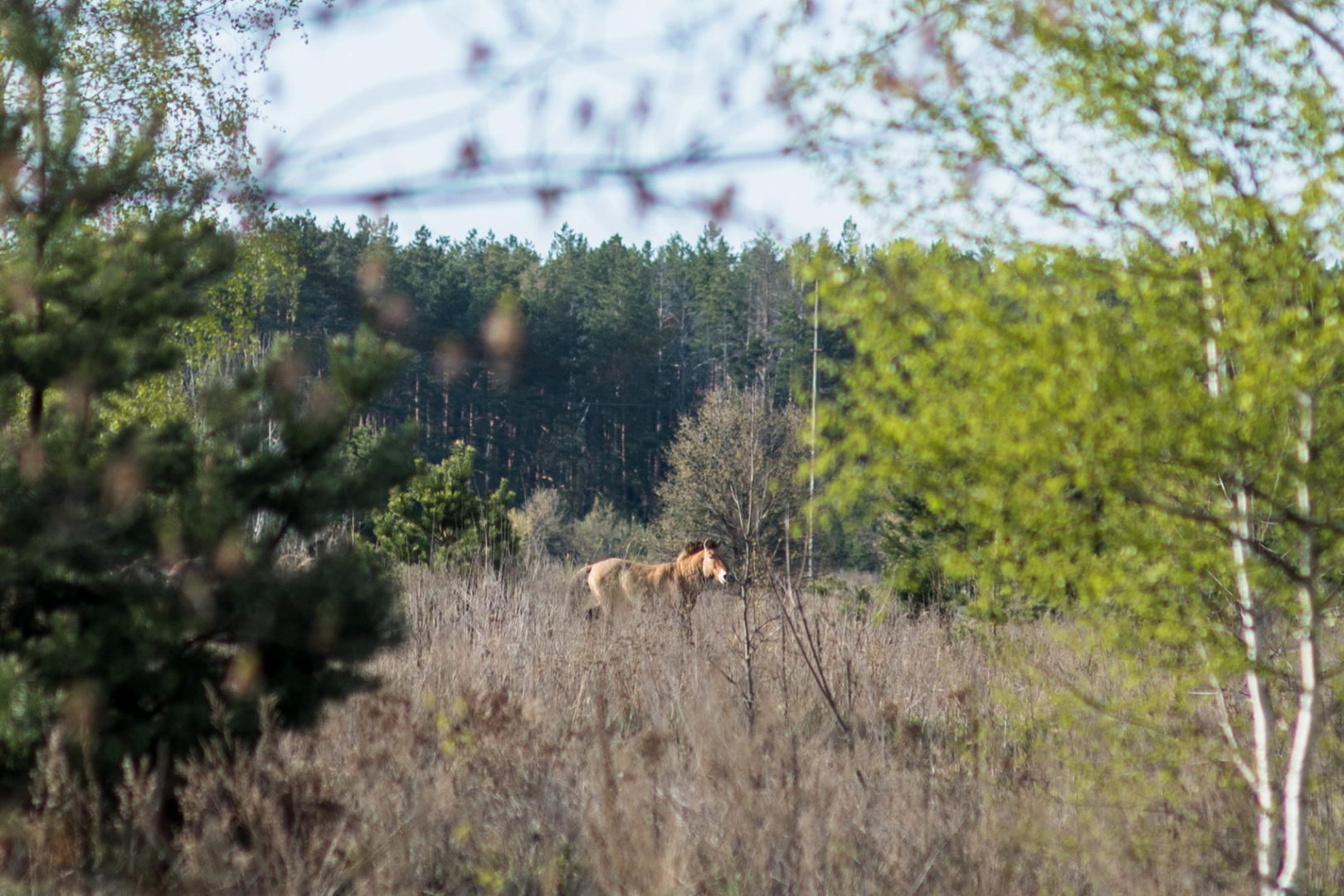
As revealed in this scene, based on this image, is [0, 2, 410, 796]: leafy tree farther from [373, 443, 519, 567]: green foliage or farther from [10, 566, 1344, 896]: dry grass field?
[373, 443, 519, 567]: green foliage

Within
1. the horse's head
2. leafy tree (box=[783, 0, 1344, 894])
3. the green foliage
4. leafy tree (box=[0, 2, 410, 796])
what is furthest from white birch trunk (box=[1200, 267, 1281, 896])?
the green foliage

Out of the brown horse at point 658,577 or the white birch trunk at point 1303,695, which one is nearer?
the white birch trunk at point 1303,695

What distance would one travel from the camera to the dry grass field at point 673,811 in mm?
3541

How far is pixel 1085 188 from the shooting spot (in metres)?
4.08

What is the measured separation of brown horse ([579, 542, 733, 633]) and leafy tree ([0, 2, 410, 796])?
7011 mm

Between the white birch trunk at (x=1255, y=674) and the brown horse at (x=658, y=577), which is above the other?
the white birch trunk at (x=1255, y=674)

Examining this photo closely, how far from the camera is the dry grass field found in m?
3.54

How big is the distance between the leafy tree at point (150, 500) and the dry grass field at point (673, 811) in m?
0.28

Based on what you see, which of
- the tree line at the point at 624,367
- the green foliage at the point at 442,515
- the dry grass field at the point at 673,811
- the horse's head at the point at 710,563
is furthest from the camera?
the tree line at the point at 624,367

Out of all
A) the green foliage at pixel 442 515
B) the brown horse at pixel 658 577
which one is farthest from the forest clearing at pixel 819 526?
the green foliage at pixel 442 515

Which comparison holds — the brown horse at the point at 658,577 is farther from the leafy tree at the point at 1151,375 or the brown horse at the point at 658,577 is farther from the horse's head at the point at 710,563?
the leafy tree at the point at 1151,375

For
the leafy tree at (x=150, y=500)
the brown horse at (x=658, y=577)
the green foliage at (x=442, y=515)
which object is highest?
the leafy tree at (x=150, y=500)

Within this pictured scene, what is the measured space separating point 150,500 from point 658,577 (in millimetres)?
9312

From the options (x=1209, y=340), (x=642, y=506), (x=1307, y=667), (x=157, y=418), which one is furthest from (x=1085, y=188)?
(x=642, y=506)
